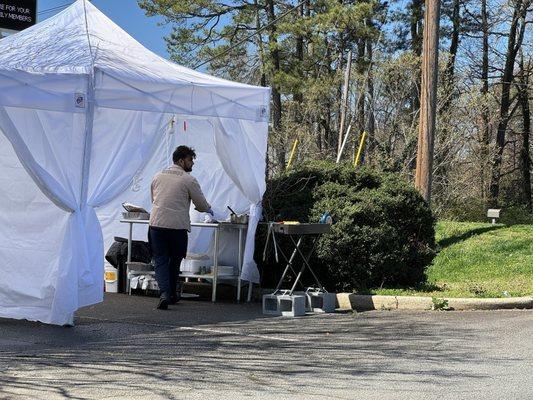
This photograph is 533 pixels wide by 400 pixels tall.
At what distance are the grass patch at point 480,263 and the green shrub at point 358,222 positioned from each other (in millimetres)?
358

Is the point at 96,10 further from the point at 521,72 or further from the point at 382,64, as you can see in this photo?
the point at 521,72

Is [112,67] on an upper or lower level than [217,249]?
upper

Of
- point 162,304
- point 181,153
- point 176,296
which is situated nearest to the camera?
point 162,304

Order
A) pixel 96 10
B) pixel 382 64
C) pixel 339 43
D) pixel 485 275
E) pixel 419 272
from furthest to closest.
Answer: pixel 339 43 < pixel 382 64 < pixel 485 275 < pixel 419 272 < pixel 96 10

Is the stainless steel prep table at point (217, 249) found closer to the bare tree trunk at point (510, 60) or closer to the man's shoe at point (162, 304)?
the man's shoe at point (162, 304)

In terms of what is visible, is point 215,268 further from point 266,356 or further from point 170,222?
point 266,356

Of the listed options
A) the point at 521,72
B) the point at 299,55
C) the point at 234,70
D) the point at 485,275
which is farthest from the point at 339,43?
the point at 485,275

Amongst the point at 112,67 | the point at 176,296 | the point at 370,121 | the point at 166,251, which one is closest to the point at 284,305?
the point at 176,296

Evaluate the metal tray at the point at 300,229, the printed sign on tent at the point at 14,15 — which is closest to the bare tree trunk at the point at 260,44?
the printed sign on tent at the point at 14,15

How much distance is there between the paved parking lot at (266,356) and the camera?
6.14 m

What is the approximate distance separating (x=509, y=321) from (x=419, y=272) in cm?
223

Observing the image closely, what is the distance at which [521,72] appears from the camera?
4019cm

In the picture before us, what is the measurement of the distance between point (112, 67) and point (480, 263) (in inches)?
348

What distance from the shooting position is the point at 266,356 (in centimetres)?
752
